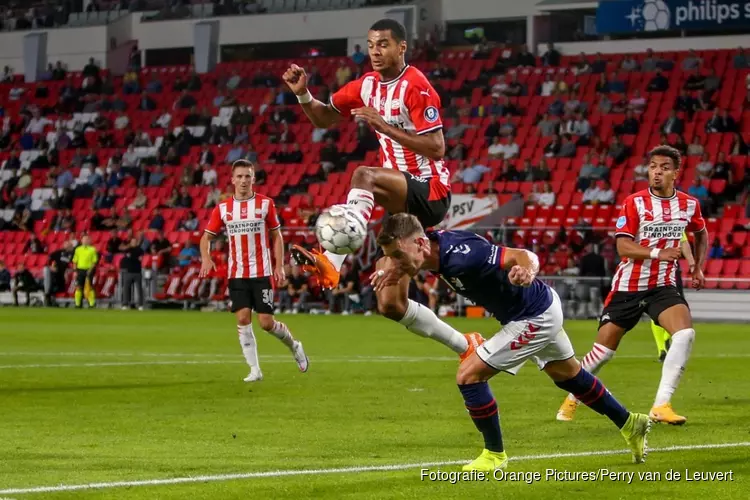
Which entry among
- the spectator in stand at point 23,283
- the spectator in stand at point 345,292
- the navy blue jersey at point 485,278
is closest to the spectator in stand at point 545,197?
the spectator in stand at point 345,292

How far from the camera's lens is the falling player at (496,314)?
7734mm

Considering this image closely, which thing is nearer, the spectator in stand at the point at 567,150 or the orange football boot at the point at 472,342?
the orange football boot at the point at 472,342

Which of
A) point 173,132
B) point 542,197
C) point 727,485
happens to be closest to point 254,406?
point 727,485

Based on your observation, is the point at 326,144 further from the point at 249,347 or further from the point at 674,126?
the point at 249,347

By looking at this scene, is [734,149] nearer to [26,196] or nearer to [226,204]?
[226,204]

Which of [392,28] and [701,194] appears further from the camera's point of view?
[701,194]

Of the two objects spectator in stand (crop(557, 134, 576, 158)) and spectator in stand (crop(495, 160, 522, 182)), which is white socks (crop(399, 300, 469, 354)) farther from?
spectator in stand (crop(557, 134, 576, 158))

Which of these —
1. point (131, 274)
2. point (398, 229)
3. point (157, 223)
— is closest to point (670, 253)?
point (398, 229)

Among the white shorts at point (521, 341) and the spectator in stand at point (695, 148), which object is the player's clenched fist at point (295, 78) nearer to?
the white shorts at point (521, 341)

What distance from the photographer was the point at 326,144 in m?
39.8

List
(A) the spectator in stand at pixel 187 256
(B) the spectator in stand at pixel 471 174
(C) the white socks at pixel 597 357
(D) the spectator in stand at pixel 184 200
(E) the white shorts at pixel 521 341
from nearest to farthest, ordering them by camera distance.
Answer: (E) the white shorts at pixel 521 341 → (C) the white socks at pixel 597 357 → (B) the spectator in stand at pixel 471 174 → (A) the spectator in stand at pixel 187 256 → (D) the spectator in stand at pixel 184 200

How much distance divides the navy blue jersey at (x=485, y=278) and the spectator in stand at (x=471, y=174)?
26.3m

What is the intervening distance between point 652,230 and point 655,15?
94.4ft

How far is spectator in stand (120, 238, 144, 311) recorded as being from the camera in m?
35.9
